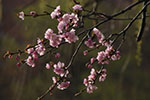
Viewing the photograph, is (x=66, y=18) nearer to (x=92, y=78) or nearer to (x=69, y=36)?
(x=69, y=36)

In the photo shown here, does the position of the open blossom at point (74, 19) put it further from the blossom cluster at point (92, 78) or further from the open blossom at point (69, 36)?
the blossom cluster at point (92, 78)

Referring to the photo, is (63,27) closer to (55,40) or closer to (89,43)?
(55,40)

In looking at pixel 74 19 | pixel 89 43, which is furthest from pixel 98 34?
pixel 74 19

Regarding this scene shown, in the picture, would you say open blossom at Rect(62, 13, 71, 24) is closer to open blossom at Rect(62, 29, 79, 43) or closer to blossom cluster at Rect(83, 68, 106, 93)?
open blossom at Rect(62, 29, 79, 43)

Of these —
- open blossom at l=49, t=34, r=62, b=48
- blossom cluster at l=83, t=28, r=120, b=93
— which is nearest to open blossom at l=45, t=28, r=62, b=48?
open blossom at l=49, t=34, r=62, b=48

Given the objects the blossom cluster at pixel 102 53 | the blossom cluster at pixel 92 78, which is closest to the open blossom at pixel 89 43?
the blossom cluster at pixel 102 53

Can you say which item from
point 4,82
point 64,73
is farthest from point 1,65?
point 64,73

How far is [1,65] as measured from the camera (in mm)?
4324

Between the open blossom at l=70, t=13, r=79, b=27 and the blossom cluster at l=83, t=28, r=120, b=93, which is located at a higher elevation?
the open blossom at l=70, t=13, r=79, b=27

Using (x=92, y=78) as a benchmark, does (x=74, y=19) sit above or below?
above

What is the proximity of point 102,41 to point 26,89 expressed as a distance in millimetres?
2986

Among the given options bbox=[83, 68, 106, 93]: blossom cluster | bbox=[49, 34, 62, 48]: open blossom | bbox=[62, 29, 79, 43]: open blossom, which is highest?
bbox=[49, 34, 62, 48]: open blossom

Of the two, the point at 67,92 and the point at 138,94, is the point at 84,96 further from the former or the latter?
the point at 138,94

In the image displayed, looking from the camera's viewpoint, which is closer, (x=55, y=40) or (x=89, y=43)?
(x=55, y=40)
